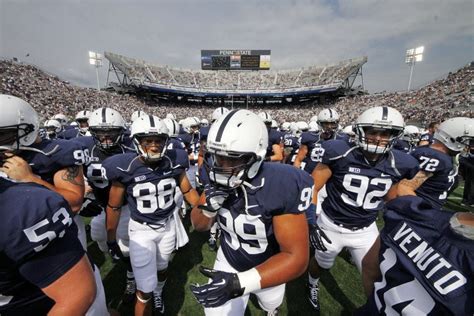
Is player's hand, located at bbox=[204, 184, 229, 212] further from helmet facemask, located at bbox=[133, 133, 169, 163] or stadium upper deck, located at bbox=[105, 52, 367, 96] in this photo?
stadium upper deck, located at bbox=[105, 52, 367, 96]

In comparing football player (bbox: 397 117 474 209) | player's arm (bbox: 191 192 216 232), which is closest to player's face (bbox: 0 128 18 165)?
player's arm (bbox: 191 192 216 232)

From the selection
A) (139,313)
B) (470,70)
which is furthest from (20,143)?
(470,70)

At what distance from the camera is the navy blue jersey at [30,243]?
1.22 m

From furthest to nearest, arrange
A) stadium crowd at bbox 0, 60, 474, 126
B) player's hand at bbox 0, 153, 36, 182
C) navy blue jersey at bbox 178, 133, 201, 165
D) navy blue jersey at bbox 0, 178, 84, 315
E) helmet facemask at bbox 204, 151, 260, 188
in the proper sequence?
stadium crowd at bbox 0, 60, 474, 126 → navy blue jersey at bbox 178, 133, 201, 165 → player's hand at bbox 0, 153, 36, 182 → helmet facemask at bbox 204, 151, 260, 188 → navy blue jersey at bbox 0, 178, 84, 315

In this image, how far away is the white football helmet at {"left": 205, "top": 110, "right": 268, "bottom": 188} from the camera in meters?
1.82

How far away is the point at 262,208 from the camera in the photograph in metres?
1.96

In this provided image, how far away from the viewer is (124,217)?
363 cm

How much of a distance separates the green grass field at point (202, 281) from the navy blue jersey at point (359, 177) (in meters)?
1.45

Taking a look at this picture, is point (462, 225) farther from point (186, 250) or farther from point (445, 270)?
point (186, 250)

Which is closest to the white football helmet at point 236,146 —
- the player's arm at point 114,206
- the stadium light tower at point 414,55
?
the player's arm at point 114,206

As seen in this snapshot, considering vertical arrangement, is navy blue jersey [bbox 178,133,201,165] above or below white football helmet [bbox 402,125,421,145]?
below

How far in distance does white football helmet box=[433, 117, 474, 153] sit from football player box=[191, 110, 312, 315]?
3097 millimetres

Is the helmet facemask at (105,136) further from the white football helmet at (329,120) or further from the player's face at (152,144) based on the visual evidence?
the white football helmet at (329,120)

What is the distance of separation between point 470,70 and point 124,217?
4321 centimetres
